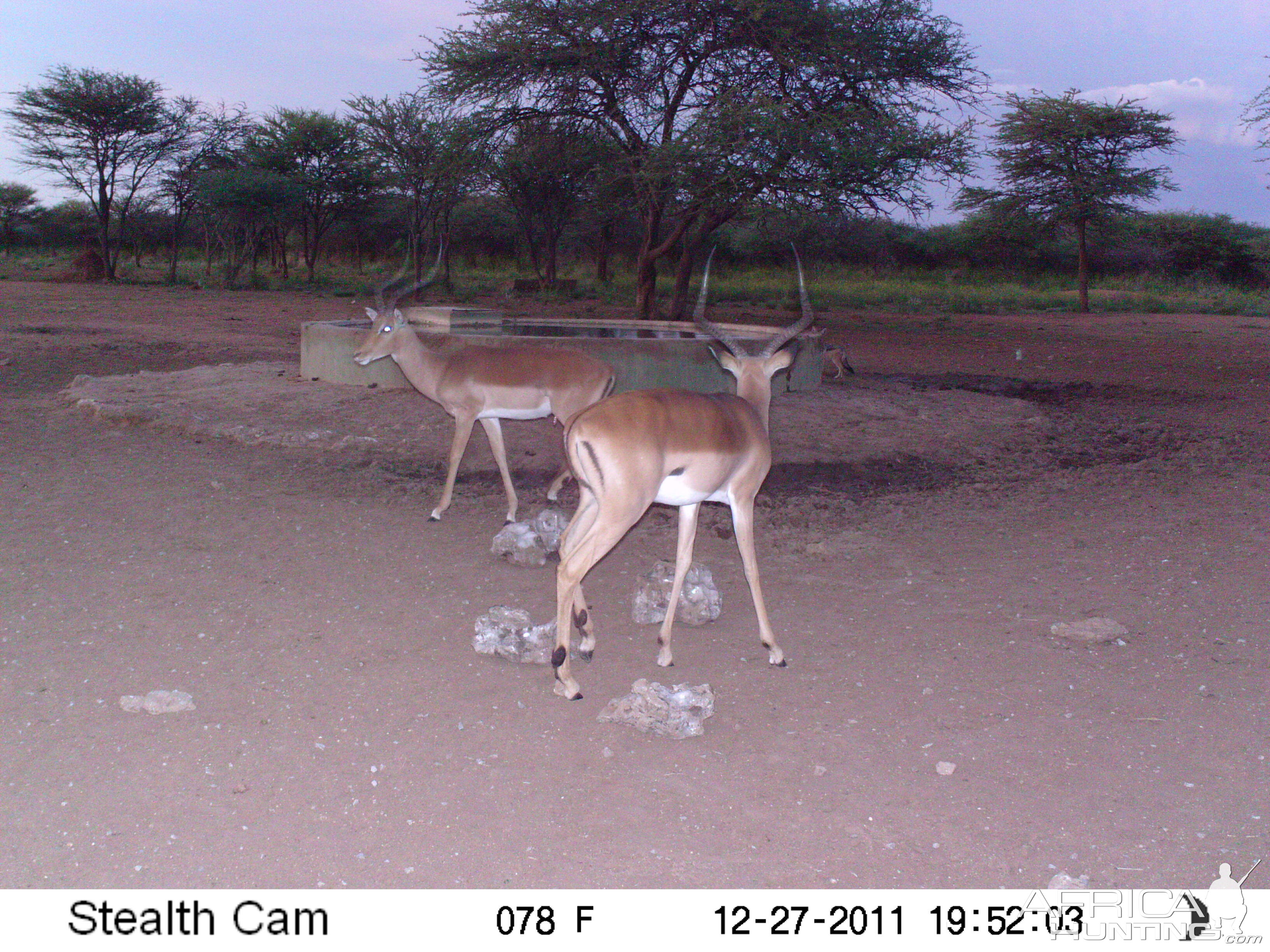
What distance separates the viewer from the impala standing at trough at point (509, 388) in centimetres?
638

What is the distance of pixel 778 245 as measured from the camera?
3538 cm

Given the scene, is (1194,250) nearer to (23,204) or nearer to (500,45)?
(500,45)

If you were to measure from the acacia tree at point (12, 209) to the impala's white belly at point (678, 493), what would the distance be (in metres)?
44.9

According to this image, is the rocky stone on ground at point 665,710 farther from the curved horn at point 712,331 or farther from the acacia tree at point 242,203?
the acacia tree at point 242,203

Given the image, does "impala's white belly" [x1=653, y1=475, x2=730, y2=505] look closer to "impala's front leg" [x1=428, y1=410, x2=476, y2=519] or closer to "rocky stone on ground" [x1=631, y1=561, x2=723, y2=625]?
"rocky stone on ground" [x1=631, y1=561, x2=723, y2=625]

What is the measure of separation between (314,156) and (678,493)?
29685 mm

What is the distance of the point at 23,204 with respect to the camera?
41500mm

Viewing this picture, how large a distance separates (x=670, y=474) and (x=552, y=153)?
14.7 meters

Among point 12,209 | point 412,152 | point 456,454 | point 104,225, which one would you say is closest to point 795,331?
point 456,454

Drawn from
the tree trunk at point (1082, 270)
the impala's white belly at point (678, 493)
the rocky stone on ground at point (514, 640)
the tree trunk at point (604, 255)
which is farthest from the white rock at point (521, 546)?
the tree trunk at point (604, 255)

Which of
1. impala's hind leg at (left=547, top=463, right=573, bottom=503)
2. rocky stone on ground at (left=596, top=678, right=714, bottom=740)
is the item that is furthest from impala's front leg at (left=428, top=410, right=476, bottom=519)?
rocky stone on ground at (left=596, top=678, right=714, bottom=740)

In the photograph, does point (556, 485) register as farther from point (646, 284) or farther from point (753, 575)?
point (646, 284)

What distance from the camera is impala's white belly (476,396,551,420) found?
6418 millimetres

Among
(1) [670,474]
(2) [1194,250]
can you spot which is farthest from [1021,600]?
(2) [1194,250]
